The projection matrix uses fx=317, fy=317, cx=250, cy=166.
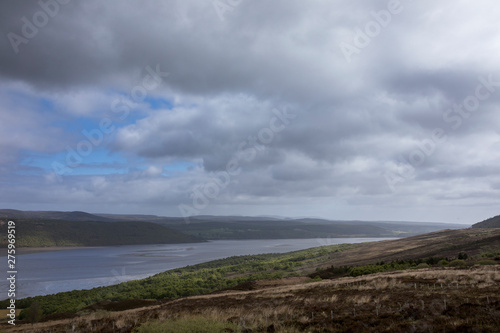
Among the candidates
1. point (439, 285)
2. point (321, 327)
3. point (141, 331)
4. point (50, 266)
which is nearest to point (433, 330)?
point (321, 327)

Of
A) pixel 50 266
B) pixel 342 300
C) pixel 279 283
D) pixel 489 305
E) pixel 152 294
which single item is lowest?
pixel 50 266

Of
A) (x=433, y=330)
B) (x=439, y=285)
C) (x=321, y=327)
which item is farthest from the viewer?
(x=439, y=285)

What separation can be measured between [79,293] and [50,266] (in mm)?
82582

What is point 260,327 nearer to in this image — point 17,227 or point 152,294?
point 152,294

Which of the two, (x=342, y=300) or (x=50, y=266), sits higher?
(x=342, y=300)

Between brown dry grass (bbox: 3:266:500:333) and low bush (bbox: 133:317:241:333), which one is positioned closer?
brown dry grass (bbox: 3:266:500:333)

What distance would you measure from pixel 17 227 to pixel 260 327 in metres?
230

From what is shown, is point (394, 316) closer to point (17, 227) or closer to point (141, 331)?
point (141, 331)

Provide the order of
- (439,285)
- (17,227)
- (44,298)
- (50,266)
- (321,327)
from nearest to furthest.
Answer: (321,327)
(439,285)
(44,298)
(50,266)
(17,227)

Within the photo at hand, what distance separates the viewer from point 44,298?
205 feet

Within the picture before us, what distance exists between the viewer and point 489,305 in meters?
13.2

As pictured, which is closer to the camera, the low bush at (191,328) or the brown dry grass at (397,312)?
the brown dry grass at (397,312)

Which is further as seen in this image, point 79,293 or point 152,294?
point 79,293

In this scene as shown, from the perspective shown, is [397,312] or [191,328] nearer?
[191,328]
